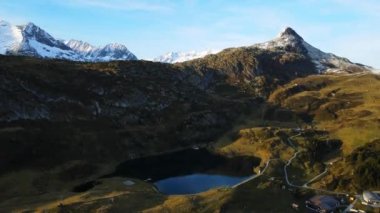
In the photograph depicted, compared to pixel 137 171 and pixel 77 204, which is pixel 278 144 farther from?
pixel 77 204

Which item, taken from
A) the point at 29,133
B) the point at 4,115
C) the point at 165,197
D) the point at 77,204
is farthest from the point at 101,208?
the point at 4,115

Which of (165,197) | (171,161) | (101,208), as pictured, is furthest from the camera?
(171,161)

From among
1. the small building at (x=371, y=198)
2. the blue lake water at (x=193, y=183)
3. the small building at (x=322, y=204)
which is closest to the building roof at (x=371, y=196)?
the small building at (x=371, y=198)

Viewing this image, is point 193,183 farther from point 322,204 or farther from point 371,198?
point 371,198

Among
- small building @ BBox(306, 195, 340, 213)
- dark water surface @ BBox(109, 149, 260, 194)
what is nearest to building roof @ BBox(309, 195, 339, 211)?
small building @ BBox(306, 195, 340, 213)

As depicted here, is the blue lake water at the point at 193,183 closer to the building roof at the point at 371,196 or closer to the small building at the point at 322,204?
the small building at the point at 322,204

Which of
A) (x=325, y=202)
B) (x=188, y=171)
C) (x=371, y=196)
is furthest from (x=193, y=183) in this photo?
(x=371, y=196)
